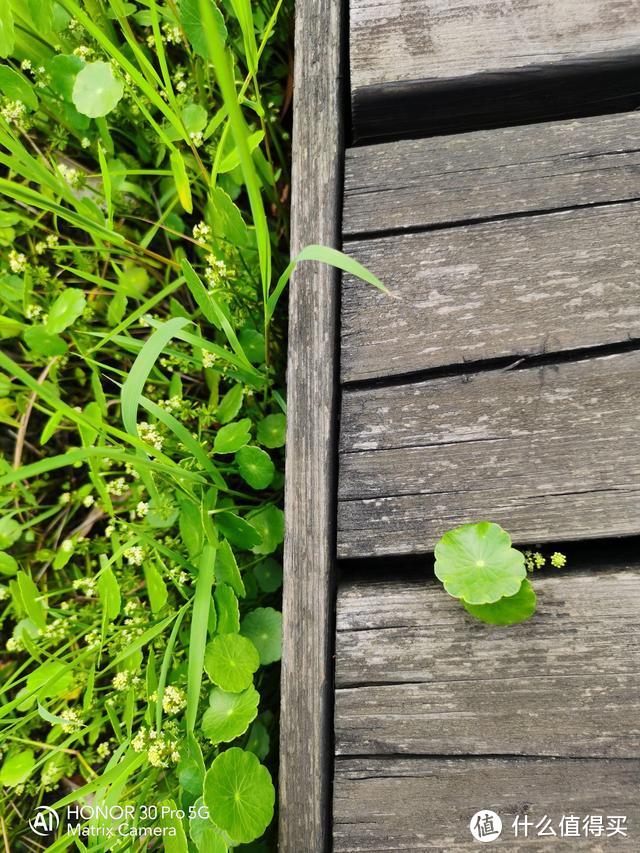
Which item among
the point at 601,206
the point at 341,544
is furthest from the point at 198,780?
the point at 601,206

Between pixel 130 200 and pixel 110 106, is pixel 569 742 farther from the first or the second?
pixel 130 200

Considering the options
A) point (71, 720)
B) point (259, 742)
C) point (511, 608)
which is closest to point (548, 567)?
point (511, 608)

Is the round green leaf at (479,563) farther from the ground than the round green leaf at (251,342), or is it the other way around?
the round green leaf at (251,342)

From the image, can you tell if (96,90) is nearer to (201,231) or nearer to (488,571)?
(201,231)

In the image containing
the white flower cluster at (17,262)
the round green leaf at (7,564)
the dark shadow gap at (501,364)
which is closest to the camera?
the dark shadow gap at (501,364)

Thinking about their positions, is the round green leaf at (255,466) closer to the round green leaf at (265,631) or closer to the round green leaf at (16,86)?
the round green leaf at (265,631)

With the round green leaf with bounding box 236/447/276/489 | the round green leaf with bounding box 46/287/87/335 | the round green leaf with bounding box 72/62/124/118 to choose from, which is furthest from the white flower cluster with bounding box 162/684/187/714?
the round green leaf with bounding box 72/62/124/118

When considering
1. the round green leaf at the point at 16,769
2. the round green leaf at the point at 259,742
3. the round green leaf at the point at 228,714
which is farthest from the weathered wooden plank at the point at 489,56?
the round green leaf at the point at 16,769
